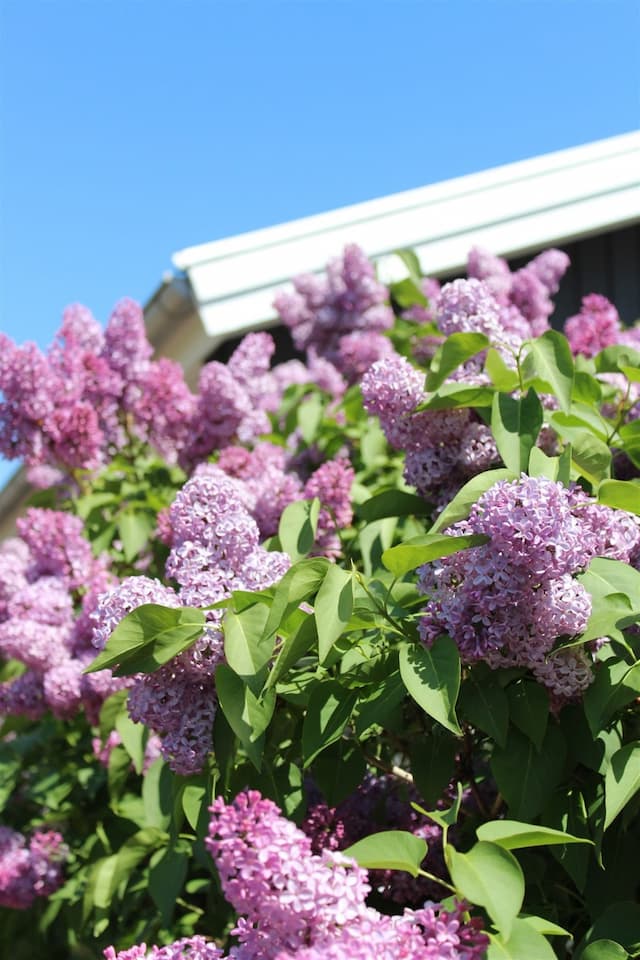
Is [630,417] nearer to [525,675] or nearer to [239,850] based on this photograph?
[525,675]

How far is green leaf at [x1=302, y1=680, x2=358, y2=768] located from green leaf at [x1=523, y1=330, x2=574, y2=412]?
74 cm

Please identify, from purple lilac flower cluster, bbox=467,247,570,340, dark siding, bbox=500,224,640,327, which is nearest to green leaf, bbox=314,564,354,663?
purple lilac flower cluster, bbox=467,247,570,340

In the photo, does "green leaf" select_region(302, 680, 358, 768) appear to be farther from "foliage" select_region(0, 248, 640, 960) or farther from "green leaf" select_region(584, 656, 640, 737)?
"green leaf" select_region(584, 656, 640, 737)

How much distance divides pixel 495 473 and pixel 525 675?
355 millimetres

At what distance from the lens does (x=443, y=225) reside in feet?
20.0

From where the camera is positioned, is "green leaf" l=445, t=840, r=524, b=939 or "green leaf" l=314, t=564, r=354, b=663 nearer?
"green leaf" l=445, t=840, r=524, b=939

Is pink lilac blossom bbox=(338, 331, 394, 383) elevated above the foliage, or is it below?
above

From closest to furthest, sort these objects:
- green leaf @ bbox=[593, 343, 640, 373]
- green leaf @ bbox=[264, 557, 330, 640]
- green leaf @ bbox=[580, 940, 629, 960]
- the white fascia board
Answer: green leaf @ bbox=[580, 940, 629, 960] < green leaf @ bbox=[264, 557, 330, 640] < green leaf @ bbox=[593, 343, 640, 373] < the white fascia board

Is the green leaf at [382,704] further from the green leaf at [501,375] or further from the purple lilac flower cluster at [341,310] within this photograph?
the purple lilac flower cluster at [341,310]

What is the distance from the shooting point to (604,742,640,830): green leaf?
1.59 m

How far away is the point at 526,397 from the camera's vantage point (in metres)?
2.11

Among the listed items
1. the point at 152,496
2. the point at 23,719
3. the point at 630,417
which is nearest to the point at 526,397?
the point at 630,417

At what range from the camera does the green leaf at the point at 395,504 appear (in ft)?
7.77

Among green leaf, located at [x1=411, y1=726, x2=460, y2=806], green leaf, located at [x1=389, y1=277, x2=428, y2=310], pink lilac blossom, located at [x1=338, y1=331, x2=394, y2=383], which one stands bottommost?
green leaf, located at [x1=411, y1=726, x2=460, y2=806]
